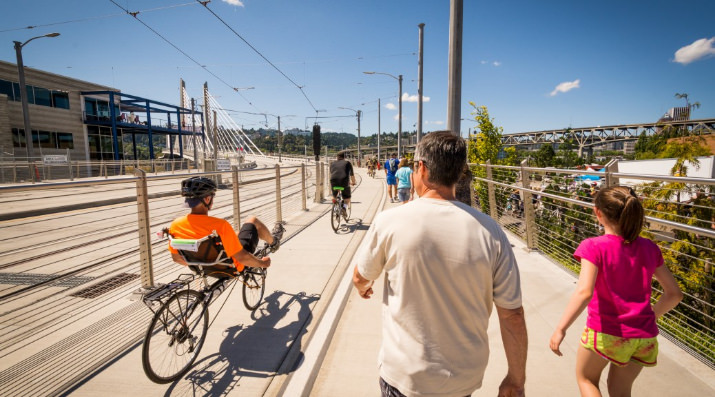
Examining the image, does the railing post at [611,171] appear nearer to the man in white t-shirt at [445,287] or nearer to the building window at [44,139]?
the man in white t-shirt at [445,287]

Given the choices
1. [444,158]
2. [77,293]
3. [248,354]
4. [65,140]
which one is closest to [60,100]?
[65,140]

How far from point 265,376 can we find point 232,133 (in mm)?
68153

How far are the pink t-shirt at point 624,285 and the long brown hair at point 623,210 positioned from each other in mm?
74

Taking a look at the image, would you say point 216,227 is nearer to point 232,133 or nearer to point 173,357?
point 173,357

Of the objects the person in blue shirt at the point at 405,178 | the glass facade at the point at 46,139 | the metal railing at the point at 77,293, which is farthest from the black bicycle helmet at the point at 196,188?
the glass facade at the point at 46,139

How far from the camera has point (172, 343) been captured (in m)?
2.83

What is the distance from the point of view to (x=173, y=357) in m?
2.87

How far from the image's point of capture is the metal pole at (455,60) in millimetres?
6195

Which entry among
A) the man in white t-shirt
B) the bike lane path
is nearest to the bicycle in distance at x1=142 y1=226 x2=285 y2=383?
the bike lane path

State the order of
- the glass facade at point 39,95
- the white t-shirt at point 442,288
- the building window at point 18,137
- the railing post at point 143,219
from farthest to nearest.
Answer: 1. the glass facade at point 39,95
2. the building window at point 18,137
3. the railing post at point 143,219
4. the white t-shirt at point 442,288

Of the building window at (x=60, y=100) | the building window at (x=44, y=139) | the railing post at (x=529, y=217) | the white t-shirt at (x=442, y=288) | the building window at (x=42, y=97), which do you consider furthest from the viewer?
the building window at (x=60, y=100)

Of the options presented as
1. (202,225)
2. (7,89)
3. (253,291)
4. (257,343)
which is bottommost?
(257,343)

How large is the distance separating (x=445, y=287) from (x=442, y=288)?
1 cm

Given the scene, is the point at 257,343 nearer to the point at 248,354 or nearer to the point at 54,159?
the point at 248,354
